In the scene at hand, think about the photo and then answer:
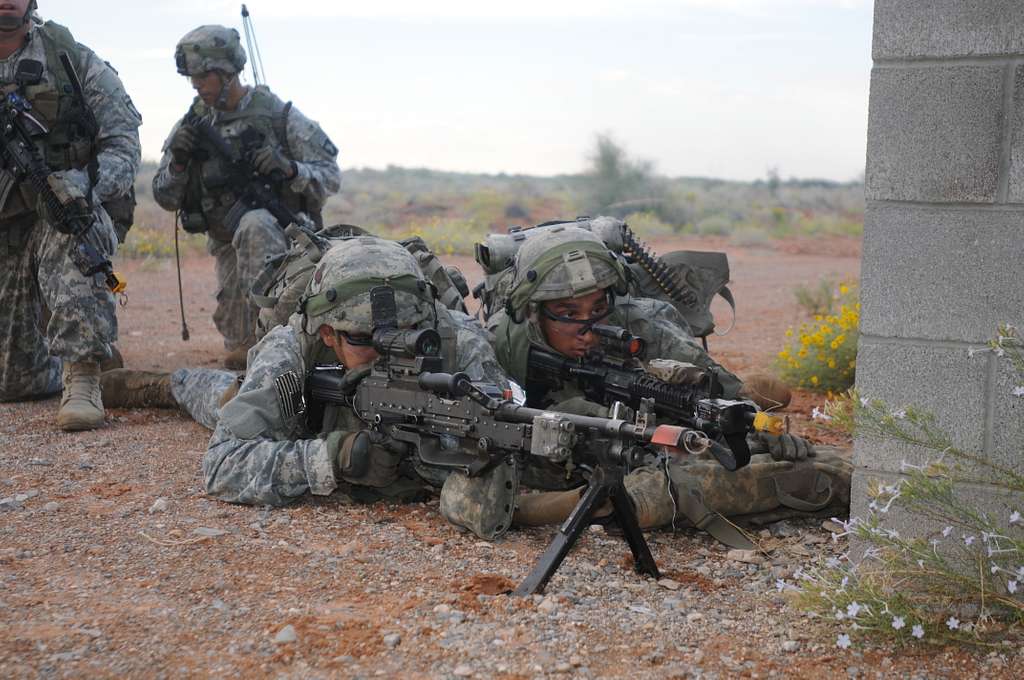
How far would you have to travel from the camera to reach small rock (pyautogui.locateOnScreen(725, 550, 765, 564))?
4043 millimetres

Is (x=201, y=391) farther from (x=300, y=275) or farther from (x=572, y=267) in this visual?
(x=572, y=267)

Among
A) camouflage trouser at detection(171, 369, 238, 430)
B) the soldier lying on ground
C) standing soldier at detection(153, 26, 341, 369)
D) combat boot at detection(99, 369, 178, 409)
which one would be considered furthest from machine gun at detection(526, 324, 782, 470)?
standing soldier at detection(153, 26, 341, 369)

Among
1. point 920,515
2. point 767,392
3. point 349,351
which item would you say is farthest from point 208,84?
point 920,515

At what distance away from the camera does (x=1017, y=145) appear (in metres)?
3.21

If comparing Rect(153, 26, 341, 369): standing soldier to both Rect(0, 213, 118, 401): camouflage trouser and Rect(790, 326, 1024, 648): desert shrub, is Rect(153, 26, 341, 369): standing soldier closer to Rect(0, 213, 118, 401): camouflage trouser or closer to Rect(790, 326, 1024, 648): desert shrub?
Rect(0, 213, 118, 401): camouflage trouser

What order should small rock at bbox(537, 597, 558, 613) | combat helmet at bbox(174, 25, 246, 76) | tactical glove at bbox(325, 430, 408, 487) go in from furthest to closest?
combat helmet at bbox(174, 25, 246, 76)
tactical glove at bbox(325, 430, 408, 487)
small rock at bbox(537, 597, 558, 613)

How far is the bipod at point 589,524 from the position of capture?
353 centimetres

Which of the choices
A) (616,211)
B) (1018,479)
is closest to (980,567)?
(1018,479)

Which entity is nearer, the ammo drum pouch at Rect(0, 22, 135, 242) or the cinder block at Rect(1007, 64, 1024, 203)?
the cinder block at Rect(1007, 64, 1024, 203)

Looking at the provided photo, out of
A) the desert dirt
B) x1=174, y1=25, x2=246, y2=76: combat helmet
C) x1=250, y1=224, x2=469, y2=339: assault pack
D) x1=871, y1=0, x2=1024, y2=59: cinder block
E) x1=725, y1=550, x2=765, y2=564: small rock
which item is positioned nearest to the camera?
the desert dirt

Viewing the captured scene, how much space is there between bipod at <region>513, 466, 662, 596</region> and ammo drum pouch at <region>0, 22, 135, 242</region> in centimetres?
392

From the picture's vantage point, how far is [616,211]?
30078mm

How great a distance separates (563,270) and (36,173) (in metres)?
2.98

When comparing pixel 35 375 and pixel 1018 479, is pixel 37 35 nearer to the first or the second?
pixel 35 375
